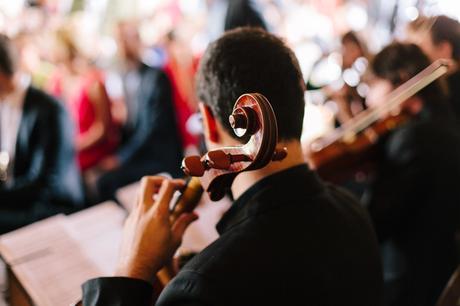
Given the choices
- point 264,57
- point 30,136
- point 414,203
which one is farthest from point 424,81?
point 30,136

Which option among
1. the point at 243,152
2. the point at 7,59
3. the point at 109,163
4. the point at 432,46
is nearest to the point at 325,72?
the point at 432,46

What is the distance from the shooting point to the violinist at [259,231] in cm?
79

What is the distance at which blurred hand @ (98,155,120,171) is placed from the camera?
295 cm

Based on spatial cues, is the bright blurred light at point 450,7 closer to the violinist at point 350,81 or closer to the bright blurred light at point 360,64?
the violinist at point 350,81

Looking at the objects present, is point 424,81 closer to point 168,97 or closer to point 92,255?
point 92,255

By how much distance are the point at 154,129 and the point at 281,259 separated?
2.22m

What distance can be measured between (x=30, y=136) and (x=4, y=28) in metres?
2.15

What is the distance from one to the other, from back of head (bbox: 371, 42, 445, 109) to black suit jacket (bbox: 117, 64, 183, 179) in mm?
1426

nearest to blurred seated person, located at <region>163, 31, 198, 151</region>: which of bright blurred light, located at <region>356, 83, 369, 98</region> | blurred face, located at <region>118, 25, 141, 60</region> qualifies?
blurred face, located at <region>118, 25, 141, 60</region>

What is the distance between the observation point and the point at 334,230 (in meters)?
0.91

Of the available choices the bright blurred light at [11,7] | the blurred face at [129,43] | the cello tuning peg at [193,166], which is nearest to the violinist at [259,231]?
the cello tuning peg at [193,166]

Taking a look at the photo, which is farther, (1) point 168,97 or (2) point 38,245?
(1) point 168,97

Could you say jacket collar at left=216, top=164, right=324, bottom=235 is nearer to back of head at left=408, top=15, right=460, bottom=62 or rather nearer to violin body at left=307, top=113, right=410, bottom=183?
violin body at left=307, top=113, right=410, bottom=183

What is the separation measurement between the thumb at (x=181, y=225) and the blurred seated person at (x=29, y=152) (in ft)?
4.19
